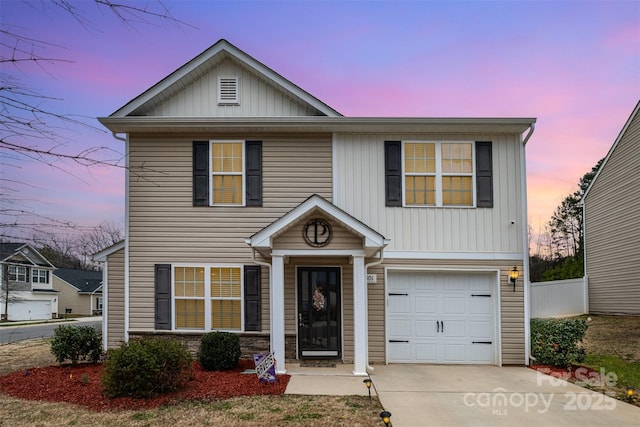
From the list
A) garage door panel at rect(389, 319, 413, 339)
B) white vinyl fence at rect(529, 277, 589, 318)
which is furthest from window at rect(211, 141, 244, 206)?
white vinyl fence at rect(529, 277, 589, 318)

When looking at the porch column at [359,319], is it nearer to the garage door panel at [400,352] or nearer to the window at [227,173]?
the garage door panel at [400,352]

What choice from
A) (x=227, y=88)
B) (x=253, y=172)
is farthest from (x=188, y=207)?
(x=227, y=88)

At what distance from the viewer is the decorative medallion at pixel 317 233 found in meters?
9.52

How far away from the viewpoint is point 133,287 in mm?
10867

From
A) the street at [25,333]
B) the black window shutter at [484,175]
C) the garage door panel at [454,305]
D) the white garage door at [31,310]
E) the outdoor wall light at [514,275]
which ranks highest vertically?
the black window shutter at [484,175]

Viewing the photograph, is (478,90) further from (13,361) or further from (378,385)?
(13,361)

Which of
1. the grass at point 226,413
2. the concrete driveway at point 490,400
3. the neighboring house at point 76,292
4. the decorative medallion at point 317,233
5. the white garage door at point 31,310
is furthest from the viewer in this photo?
the neighboring house at point 76,292

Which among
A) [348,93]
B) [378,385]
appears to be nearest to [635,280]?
[348,93]

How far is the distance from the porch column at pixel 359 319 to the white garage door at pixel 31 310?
3331 cm

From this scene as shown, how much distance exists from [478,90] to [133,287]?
12.5 m

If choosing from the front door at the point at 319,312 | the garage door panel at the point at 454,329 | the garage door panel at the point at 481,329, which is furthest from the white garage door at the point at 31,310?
the garage door panel at the point at 481,329

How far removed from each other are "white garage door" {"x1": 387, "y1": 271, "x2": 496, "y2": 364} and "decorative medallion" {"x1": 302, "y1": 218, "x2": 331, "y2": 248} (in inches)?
87.0

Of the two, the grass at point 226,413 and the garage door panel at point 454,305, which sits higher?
the garage door panel at point 454,305

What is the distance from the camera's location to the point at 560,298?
71.4 feet
